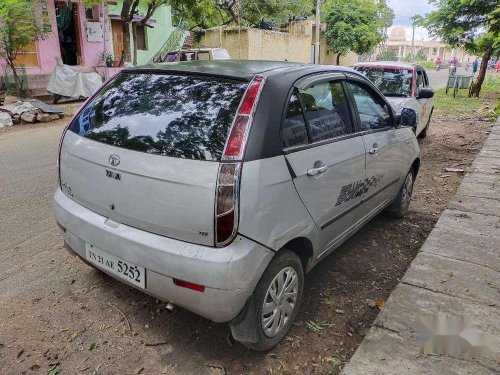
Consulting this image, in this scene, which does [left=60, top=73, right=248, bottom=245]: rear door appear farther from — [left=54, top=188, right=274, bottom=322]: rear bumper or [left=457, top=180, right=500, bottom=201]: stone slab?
[left=457, top=180, right=500, bottom=201]: stone slab

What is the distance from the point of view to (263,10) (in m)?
26.5

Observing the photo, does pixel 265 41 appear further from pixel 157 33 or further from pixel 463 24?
Answer: pixel 463 24

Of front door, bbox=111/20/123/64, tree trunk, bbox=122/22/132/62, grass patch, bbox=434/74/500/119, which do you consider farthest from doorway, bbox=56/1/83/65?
grass patch, bbox=434/74/500/119

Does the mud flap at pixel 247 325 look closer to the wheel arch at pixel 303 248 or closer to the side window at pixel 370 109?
the wheel arch at pixel 303 248

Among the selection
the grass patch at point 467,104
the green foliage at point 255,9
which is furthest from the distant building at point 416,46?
the grass patch at point 467,104

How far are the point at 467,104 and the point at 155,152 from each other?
1699 centimetres

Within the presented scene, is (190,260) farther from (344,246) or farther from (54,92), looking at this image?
(54,92)

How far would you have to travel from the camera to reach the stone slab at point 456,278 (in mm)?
3043

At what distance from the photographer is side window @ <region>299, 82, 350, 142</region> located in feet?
9.08

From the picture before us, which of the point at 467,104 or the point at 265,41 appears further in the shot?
the point at 265,41

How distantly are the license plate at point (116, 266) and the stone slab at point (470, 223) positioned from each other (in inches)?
125

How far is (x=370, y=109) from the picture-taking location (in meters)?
3.77

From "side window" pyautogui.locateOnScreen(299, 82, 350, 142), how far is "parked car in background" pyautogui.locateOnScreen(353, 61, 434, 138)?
497 centimetres

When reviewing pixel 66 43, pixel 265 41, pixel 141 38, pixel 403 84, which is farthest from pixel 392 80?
pixel 265 41
